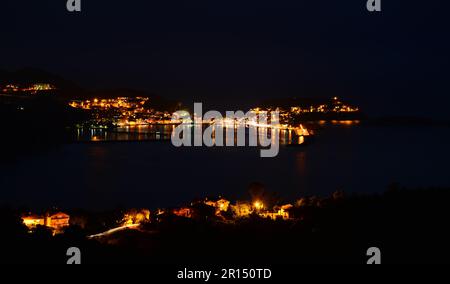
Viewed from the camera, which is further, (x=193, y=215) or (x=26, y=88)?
(x=26, y=88)

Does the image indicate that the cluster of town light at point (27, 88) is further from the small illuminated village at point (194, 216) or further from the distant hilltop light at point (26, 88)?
the small illuminated village at point (194, 216)

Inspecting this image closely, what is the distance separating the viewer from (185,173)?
952 centimetres

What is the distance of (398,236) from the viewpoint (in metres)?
3.55

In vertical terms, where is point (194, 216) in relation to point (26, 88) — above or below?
below

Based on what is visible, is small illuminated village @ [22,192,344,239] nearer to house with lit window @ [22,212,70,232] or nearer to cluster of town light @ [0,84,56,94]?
house with lit window @ [22,212,70,232]

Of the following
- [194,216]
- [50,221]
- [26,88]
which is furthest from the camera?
[26,88]

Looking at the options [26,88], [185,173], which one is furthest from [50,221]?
[26,88]

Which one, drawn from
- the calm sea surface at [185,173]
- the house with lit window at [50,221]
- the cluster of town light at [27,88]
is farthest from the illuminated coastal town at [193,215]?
the cluster of town light at [27,88]

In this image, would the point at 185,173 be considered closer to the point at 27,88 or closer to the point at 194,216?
the point at 194,216

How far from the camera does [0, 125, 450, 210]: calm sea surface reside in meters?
7.34

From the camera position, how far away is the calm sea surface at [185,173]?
734 centimetres

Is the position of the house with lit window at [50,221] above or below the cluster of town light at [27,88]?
below

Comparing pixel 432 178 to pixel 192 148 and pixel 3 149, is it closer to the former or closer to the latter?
pixel 192 148
